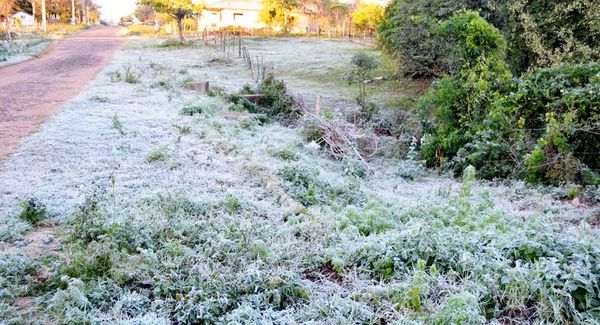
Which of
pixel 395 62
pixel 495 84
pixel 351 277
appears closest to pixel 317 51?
pixel 395 62

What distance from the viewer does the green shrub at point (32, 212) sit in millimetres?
4531

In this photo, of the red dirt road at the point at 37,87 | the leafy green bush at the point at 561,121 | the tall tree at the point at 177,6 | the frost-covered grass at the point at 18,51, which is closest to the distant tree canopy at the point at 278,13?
the tall tree at the point at 177,6

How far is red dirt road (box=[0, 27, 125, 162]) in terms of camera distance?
27.1 ft

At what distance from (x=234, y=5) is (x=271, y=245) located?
158 feet

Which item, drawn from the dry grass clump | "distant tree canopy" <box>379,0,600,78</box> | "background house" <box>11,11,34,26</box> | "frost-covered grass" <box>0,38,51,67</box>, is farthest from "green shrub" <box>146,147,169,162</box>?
"background house" <box>11,11,34,26</box>

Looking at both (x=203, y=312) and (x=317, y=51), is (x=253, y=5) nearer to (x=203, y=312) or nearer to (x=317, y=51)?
(x=317, y=51)

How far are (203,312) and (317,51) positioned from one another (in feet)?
89.0

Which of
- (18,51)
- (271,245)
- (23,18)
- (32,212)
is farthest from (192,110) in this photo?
(23,18)

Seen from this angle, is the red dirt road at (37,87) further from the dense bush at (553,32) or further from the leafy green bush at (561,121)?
the dense bush at (553,32)

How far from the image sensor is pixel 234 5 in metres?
48.9

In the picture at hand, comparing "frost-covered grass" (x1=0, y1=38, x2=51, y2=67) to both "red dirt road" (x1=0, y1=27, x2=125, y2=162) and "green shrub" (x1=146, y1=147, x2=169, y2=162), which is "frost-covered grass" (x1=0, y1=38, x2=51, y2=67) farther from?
"green shrub" (x1=146, y1=147, x2=169, y2=162)

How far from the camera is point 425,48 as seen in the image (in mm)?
13352

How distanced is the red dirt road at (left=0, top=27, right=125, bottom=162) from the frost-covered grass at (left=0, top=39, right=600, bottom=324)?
5.21ft

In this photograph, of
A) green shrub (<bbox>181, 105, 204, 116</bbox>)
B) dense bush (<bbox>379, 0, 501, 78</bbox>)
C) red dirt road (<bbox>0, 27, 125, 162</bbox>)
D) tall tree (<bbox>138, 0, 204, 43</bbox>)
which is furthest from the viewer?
tall tree (<bbox>138, 0, 204, 43</bbox>)
